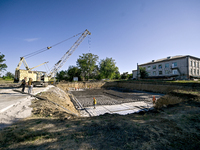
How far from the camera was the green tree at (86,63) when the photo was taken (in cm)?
4344

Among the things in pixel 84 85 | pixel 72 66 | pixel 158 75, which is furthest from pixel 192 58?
pixel 72 66

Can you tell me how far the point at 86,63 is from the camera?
144ft

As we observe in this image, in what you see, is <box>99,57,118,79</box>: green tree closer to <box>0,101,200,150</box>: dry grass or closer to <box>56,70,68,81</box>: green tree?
<box>56,70,68,81</box>: green tree

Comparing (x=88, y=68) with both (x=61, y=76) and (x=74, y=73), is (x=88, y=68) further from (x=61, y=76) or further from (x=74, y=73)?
(x=61, y=76)

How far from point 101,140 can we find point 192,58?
37169mm

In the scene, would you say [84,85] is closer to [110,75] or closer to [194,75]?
[110,75]

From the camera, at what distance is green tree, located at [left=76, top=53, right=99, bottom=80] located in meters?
43.4

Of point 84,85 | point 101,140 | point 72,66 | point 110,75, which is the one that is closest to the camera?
point 101,140

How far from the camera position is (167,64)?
3073 centimetres

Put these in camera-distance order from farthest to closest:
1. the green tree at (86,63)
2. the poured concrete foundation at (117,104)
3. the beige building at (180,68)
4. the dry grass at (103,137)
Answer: the green tree at (86,63), the beige building at (180,68), the poured concrete foundation at (117,104), the dry grass at (103,137)

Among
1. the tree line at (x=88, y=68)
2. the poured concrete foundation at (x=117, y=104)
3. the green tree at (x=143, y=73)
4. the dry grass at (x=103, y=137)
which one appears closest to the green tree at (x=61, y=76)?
the tree line at (x=88, y=68)

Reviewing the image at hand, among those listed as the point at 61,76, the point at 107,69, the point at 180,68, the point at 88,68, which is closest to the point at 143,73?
the point at 180,68

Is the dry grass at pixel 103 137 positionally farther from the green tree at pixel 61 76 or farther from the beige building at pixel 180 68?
the green tree at pixel 61 76

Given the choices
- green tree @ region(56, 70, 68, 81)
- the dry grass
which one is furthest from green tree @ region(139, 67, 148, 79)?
green tree @ region(56, 70, 68, 81)
